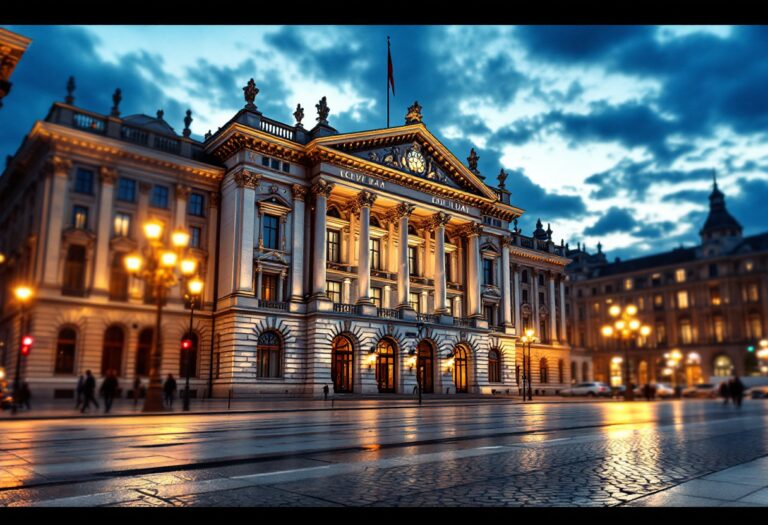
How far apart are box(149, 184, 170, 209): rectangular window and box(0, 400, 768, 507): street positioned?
31.2m

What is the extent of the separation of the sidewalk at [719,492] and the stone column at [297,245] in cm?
3948

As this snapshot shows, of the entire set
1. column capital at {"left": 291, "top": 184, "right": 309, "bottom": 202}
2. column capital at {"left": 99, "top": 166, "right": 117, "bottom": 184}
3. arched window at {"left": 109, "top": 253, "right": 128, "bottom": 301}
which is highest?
column capital at {"left": 291, "top": 184, "right": 309, "bottom": 202}

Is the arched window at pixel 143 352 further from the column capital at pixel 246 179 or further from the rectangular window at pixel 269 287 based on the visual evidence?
the column capital at pixel 246 179

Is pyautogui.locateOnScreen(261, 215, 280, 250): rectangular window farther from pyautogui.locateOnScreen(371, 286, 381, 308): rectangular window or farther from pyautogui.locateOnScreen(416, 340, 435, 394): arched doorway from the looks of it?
pyautogui.locateOnScreen(416, 340, 435, 394): arched doorway

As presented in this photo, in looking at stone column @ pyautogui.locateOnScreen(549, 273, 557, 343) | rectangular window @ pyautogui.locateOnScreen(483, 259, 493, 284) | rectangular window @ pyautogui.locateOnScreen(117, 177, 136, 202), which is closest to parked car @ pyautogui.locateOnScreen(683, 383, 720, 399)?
stone column @ pyautogui.locateOnScreen(549, 273, 557, 343)

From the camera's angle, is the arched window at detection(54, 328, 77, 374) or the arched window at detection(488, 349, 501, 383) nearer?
the arched window at detection(54, 328, 77, 374)

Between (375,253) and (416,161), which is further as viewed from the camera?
(416,161)

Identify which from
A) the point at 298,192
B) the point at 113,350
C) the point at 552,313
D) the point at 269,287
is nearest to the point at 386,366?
the point at 269,287

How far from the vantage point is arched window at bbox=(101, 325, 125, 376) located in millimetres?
40844

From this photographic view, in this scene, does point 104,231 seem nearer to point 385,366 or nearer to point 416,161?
point 385,366

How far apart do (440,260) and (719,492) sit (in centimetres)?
4857

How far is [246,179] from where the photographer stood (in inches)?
1750

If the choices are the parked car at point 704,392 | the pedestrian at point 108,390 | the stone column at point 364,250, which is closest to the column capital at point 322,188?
the stone column at point 364,250

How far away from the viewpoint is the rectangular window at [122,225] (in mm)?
42500
